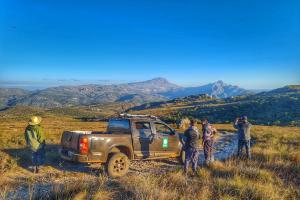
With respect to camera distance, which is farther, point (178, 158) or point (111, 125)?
point (178, 158)

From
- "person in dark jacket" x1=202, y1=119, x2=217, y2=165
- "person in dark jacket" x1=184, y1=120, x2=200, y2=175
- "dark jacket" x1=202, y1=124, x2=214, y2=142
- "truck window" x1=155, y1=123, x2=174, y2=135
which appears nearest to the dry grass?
"person in dark jacket" x1=184, y1=120, x2=200, y2=175

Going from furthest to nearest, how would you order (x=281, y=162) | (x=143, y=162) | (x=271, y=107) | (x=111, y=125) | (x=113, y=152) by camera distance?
(x=271, y=107) → (x=143, y=162) → (x=111, y=125) → (x=281, y=162) → (x=113, y=152)

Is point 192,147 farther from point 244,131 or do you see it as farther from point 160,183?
point 244,131

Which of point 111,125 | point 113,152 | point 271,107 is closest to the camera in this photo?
point 113,152

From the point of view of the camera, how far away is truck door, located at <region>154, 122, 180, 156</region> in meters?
13.2

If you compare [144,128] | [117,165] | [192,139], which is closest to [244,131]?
[192,139]

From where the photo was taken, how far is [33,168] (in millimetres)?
11453

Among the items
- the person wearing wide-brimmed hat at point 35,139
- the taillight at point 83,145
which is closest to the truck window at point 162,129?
the taillight at point 83,145

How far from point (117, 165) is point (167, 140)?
2.86m

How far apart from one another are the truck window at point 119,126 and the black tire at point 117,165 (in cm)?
119

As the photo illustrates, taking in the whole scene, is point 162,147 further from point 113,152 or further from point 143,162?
point 113,152

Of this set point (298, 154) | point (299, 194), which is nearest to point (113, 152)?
point (299, 194)

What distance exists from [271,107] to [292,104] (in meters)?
4.90

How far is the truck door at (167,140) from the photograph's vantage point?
1320cm
